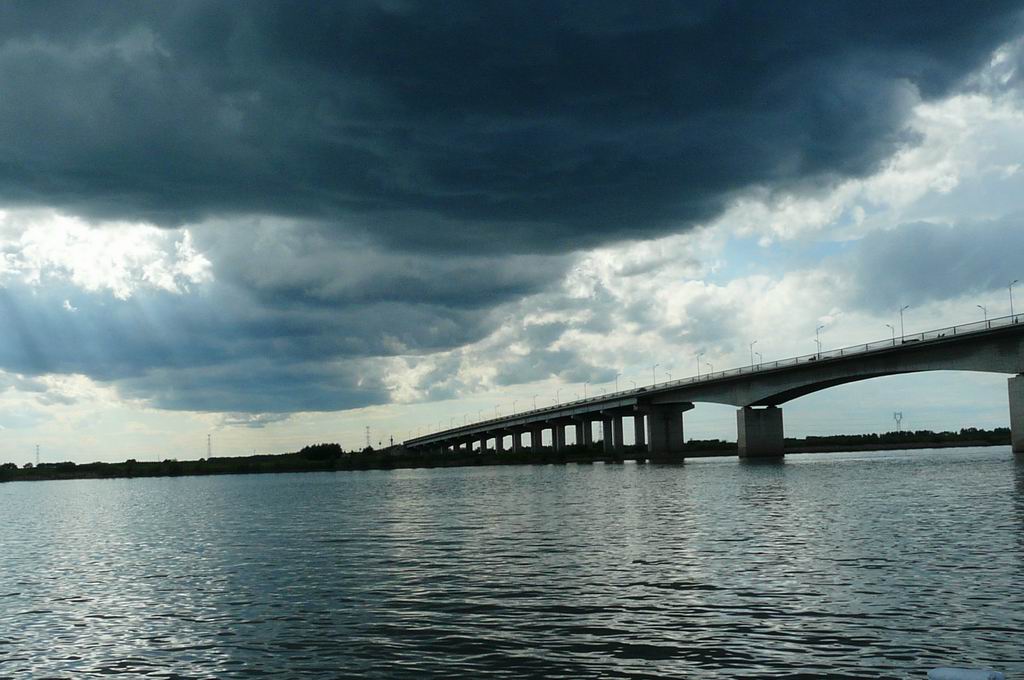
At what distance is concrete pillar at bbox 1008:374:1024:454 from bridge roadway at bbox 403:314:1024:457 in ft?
0.31

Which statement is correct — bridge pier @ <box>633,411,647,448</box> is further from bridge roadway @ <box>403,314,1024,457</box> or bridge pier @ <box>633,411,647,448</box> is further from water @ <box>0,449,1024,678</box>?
water @ <box>0,449,1024,678</box>

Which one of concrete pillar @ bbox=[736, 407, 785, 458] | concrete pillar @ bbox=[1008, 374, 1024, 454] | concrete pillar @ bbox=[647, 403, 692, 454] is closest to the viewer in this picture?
concrete pillar @ bbox=[1008, 374, 1024, 454]

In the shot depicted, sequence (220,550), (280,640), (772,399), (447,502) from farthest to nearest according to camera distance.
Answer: (772,399), (447,502), (220,550), (280,640)

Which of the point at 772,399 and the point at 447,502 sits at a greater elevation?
the point at 772,399

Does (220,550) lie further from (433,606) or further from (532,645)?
(532,645)

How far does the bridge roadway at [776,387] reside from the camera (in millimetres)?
97625

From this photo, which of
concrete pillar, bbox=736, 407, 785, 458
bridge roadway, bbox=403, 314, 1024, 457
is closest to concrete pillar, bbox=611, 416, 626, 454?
bridge roadway, bbox=403, 314, 1024, 457

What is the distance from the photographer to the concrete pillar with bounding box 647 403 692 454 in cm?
16650

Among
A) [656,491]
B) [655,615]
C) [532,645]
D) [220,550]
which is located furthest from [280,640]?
[656,491]

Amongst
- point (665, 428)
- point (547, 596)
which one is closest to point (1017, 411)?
point (665, 428)

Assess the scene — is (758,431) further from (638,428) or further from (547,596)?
(547,596)

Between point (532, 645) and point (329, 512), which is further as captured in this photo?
point (329, 512)

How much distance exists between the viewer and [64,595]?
29031mm

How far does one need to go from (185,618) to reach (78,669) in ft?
17.1
